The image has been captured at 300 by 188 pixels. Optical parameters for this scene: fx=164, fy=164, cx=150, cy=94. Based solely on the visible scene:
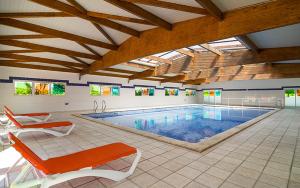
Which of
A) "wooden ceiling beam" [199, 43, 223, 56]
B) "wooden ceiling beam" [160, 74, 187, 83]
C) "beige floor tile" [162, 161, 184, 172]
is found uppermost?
"wooden ceiling beam" [199, 43, 223, 56]

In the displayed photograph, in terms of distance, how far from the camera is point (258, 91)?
717 inches

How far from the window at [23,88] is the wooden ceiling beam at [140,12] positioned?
984cm

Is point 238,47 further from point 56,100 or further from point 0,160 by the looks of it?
point 56,100

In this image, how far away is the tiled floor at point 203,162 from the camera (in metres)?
2.48

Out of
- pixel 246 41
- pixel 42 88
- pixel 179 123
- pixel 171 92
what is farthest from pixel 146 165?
pixel 171 92

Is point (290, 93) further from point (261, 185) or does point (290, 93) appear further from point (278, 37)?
A: point (261, 185)

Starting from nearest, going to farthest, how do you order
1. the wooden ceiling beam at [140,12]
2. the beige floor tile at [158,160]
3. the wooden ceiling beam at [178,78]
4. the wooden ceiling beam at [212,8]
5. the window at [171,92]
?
1. the beige floor tile at [158,160]
2. the wooden ceiling beam at [212,8]
3. the wooden ceiling beam at [140,12]
4. the wooden ceiling beam at [178,78]
5. the window at [171,92]

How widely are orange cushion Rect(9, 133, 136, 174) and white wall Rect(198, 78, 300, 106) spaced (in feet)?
64.7

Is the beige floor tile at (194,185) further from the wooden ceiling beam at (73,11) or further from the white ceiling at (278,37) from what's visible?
the white ceiling at (278,37)

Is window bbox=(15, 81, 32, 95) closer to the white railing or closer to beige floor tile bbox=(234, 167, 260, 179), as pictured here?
beige floor tile bbox=(234, 167, 260, 179)

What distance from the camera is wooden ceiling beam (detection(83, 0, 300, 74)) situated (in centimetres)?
328

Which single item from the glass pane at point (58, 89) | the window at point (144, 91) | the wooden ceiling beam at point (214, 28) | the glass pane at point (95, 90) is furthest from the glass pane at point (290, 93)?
the glass pane at point (58, 89)

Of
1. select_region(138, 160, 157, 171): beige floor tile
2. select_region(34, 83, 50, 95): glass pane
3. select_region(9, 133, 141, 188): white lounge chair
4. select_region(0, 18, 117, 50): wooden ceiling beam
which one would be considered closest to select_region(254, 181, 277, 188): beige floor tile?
select_region(138, 160, 157, 171): beige floor tile

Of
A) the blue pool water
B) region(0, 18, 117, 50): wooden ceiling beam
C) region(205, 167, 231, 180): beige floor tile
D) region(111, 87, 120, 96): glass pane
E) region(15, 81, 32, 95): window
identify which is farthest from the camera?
region(111, 87, 120, 96): glass pane
